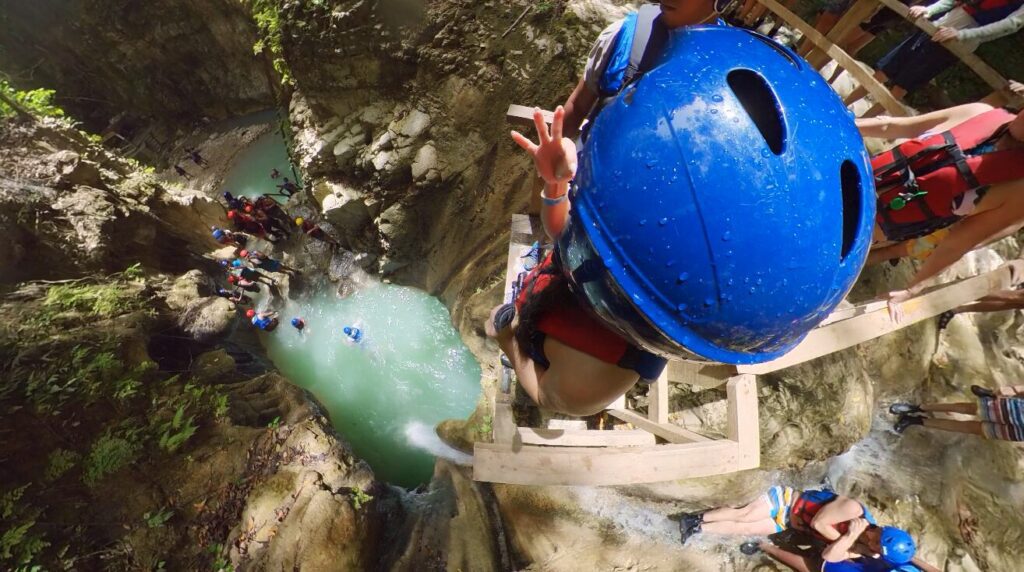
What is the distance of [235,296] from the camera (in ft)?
28.4

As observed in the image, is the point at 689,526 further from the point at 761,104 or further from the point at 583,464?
the point at 761,104

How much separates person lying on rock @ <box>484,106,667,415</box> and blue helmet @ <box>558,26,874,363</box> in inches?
5.8

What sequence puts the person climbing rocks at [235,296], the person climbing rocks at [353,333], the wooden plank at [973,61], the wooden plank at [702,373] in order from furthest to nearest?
the person climbing rocks at [235,296]
the person climbing rocks at [353,333]
the wooden plank at [973,61]
the wooden plank at [702,373]

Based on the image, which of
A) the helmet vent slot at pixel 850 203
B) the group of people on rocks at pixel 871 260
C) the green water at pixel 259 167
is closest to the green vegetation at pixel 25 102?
the green water at pixel 259 167

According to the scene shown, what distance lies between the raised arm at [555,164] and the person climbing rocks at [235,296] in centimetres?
941

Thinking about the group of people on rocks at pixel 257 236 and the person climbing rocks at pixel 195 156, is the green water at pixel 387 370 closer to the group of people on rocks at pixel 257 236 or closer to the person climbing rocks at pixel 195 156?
the group of people on rocks at pixel 257 236

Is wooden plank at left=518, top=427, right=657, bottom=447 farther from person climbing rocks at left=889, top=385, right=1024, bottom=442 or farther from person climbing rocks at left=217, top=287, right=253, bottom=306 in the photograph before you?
person climbing rocks at left=217, top=287, right=253, bottom=306

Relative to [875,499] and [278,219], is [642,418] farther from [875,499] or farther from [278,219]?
[278,219]

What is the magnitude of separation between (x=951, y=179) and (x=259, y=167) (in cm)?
1466

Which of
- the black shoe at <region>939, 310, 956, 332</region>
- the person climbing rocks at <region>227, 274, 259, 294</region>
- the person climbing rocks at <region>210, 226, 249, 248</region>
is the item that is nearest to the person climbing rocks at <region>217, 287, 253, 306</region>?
the person climbing rocks at <region>227, 274, 259, 294</region>

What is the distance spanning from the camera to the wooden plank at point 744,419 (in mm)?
2180

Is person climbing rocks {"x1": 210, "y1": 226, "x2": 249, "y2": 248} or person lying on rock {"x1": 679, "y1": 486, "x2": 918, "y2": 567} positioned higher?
person lying on rock {"x1": 679, "y1": 486, "x2": 918, "y2": 567}

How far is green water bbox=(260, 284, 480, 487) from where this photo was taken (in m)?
6.34

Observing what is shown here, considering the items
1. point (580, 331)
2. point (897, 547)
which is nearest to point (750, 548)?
point (897, 547)
